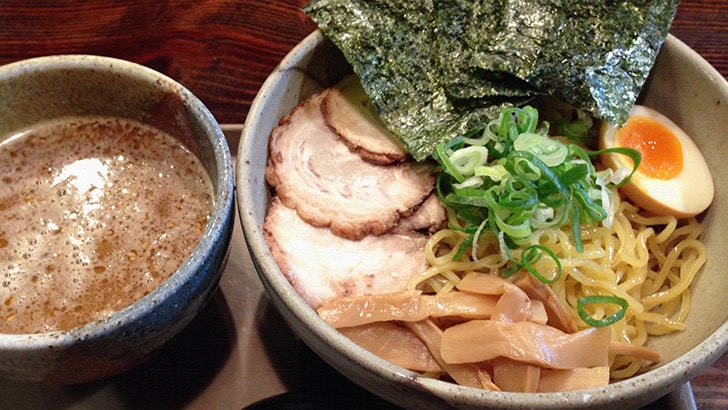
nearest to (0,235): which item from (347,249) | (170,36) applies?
(347,249)

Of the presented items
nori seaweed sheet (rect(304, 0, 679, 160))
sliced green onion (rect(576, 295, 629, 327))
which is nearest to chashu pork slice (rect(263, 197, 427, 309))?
nori seaweed sheet (rect(304, 0, 679, 160))

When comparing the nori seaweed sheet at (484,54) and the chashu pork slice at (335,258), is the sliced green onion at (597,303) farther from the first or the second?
the nori seaweed sheet at (484,54)

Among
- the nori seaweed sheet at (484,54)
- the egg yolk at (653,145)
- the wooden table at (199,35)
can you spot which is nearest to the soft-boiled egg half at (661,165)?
the egg yolk at (653,145)

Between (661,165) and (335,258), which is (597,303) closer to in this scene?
(661,165)

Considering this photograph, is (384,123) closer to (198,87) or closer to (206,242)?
(206,242)

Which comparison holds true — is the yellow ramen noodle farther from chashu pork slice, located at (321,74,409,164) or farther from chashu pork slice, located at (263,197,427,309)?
chashu pork slice, located at (321,74,409,164)

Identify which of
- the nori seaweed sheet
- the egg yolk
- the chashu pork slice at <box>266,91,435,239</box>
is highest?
the nori seaweed sheet
